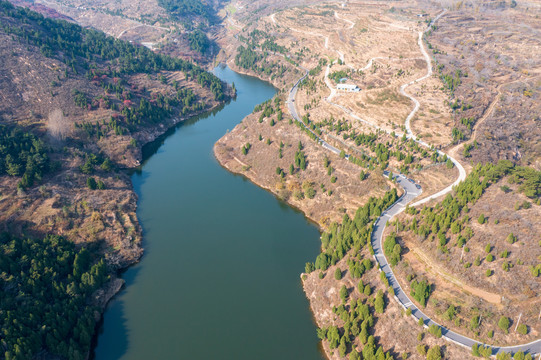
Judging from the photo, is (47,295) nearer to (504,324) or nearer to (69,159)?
(69,159)

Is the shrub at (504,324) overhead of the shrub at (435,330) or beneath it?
overhead

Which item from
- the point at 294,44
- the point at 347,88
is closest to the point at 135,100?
the point at 347,88

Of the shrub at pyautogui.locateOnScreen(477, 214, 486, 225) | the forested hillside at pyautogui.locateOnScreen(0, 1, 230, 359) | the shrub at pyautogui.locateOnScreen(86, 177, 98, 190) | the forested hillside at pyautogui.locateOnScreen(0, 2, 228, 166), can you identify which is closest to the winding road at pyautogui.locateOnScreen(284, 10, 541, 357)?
the shrub at pyautogui.locateOnScreen(477, 214, 486, 225)

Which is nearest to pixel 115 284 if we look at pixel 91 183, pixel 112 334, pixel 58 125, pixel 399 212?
pixel 112 334

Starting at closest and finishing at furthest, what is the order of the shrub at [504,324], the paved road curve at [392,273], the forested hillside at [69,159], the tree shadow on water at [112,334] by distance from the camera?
the paved road curve at [392,273], the shrub at [504,324], the tree shadow on water at [112,334], the forested hillside at [69,159]

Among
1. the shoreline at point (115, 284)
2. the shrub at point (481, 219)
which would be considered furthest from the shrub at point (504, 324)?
the shoreline at point (115, 284)

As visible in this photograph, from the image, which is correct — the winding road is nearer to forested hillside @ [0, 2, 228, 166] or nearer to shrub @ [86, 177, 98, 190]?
forested hillside @ [0, 2, 228, 166]

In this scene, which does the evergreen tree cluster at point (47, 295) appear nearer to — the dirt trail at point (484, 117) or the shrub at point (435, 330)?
the shrub at point (435, 330)

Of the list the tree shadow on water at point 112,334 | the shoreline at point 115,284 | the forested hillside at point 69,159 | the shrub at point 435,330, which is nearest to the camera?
the shrub at point 435,330

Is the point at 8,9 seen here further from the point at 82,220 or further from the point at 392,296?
the point at 392,296
